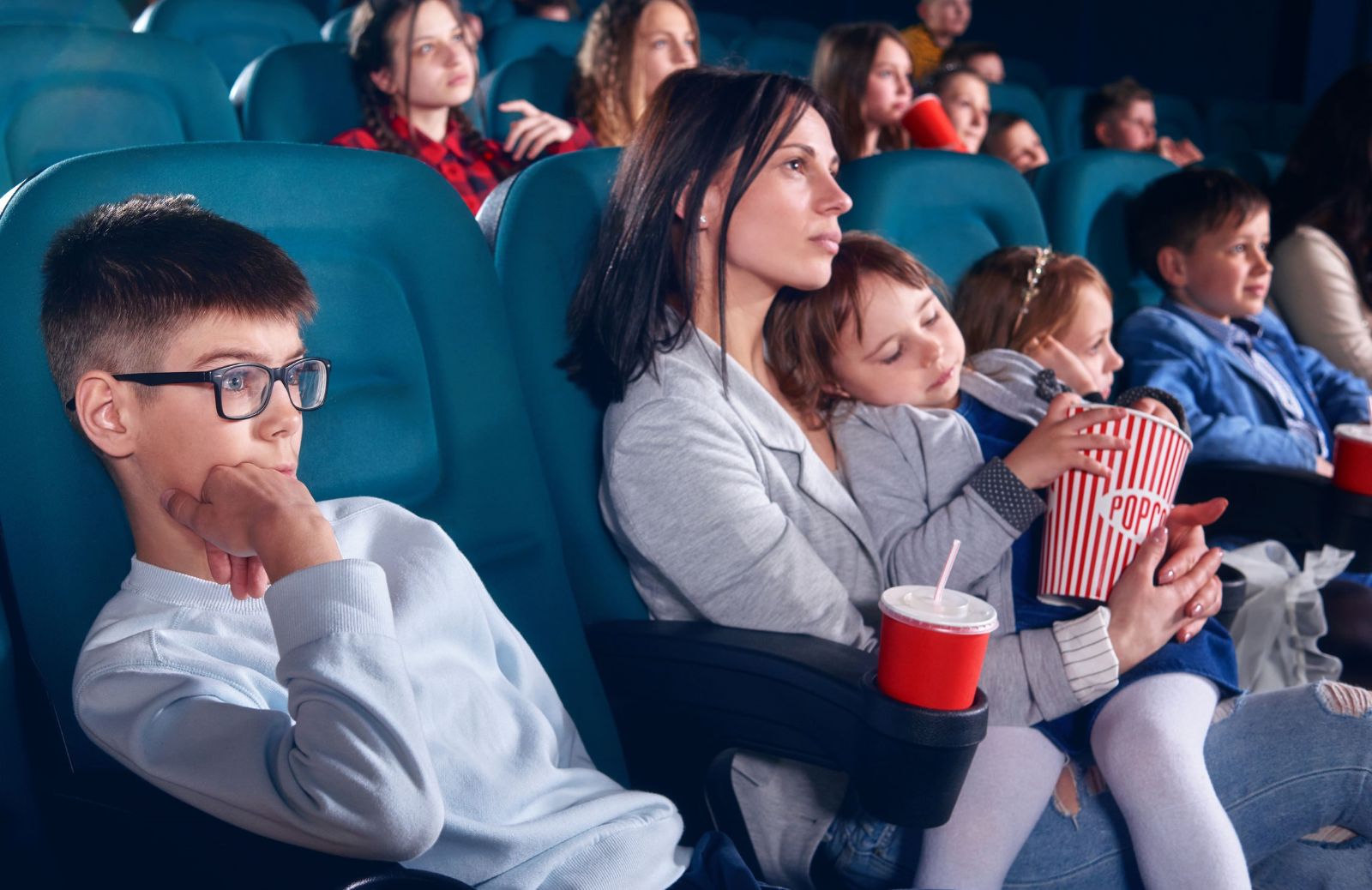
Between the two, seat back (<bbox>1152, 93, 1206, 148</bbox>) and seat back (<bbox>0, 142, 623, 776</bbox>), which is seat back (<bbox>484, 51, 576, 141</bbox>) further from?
seat back (<bbox>1152, 93, 1206, 148</bbox>)

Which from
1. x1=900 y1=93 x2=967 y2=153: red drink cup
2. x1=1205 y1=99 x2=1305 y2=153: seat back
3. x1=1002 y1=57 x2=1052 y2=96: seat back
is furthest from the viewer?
x1=1002 y1=57 x2=1052 y2=96: seat back

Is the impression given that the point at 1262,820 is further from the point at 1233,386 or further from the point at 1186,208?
the point at 1186,208

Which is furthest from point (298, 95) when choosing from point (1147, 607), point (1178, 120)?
point (1178, 120)

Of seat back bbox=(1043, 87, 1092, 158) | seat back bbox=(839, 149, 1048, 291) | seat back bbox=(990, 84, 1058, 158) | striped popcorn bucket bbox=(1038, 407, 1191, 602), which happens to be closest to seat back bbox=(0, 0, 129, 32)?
seat back bbox=(839, 149, 1048, 291)

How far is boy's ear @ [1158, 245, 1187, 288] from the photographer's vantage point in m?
2.13

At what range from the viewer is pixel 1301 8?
6824 millimetres

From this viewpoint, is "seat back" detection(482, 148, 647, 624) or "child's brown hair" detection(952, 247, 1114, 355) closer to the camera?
"seat back" detection(482, 148, 647, 624)

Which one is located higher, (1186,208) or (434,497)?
(1186,208)

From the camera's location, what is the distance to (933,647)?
0.88 metres

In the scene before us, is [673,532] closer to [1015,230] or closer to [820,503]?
[820,503]

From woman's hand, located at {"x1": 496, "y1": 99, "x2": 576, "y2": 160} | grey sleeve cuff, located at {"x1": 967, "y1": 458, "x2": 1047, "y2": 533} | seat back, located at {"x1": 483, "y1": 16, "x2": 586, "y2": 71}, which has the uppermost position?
seat back, located at {"x1": 483, "y1": 16, "x2": 586, "y2": 71}

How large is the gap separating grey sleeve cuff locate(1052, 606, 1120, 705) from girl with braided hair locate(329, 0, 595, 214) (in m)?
1.74

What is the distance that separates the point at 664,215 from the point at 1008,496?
45cm

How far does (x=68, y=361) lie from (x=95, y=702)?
0.25 meters
